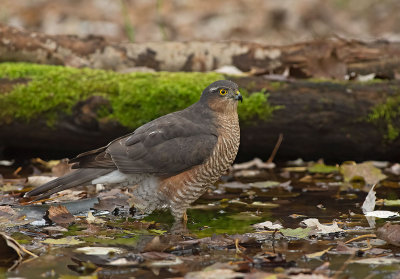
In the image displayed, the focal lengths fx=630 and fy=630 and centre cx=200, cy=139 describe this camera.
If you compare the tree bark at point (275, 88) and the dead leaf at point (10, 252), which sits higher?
the tree bark at point (275, 88)

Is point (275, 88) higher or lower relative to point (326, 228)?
higher

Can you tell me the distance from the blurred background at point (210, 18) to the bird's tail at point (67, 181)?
9903 millimetres

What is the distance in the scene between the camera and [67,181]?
5539mm

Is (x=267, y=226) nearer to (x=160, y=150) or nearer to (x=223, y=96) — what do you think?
(x=160, y=150)

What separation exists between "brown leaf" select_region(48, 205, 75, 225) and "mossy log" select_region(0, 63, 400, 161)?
2665 millimetres

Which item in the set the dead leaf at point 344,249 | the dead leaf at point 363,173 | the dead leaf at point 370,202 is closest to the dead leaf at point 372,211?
the dead leaf at point 370,202

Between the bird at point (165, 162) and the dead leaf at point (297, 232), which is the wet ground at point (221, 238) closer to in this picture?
the dead leaf at point (297, 232)

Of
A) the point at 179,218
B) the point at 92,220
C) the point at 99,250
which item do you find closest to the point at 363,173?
the point at 179,218

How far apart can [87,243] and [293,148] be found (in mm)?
4173

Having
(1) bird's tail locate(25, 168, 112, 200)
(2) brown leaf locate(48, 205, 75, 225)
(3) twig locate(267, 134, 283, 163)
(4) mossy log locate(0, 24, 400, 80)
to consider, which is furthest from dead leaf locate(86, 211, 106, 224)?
(4) mossy log locate(0, 24, 400, 80)

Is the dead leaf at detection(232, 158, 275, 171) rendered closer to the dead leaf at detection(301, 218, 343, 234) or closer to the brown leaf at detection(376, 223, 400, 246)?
the dead leaf at detection(301, 218, 343, 234)

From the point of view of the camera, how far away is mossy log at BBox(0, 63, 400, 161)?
7812mm

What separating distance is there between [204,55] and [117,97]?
1.68m

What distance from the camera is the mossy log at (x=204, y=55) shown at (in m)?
8.68
